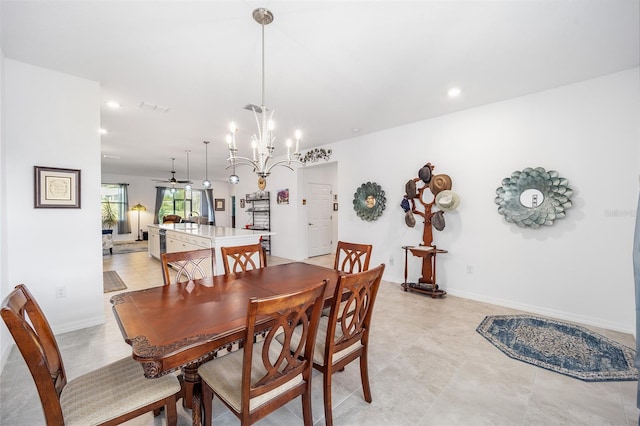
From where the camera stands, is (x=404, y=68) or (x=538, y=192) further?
(x=538, y=192)

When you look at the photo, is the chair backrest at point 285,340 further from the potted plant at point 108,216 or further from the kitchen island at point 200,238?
the potted plant at point 108,216

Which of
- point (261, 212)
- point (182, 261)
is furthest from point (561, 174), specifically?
point (261, 212)

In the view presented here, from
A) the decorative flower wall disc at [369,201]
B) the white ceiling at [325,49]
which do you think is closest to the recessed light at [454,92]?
the white ceiling at [325,49]

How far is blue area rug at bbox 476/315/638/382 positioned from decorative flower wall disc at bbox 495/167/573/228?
116 centimetres

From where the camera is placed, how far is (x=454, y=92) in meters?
3.22

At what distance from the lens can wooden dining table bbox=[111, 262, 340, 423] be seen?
1.11m

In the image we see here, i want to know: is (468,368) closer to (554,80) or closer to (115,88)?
(554,80)

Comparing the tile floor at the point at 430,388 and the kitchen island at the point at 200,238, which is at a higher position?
the kitchen island at the point at 200,238

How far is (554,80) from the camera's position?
2939 millimetres

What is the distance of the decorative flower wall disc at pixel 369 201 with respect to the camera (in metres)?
4.81

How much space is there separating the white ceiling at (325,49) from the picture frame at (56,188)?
1024mm

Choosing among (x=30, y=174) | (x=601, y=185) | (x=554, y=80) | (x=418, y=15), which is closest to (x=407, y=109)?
(x=554, y=80)

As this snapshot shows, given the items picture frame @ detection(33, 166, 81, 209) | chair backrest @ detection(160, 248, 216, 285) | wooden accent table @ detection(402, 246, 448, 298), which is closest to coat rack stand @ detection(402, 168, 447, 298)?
wooden accent table @ detection(402, 246, 448, 298)

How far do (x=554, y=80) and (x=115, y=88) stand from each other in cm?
492
